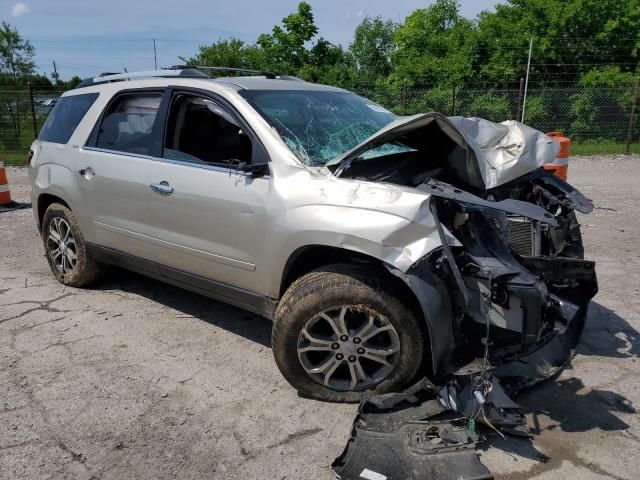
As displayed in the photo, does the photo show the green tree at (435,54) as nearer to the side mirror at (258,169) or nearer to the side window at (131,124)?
the side window at (131,124)

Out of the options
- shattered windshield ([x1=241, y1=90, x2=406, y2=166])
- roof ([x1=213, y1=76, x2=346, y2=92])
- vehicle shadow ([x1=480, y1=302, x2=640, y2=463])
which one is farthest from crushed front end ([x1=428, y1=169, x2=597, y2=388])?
roof ([x1=213, y1=76, x2=346, y2=92])

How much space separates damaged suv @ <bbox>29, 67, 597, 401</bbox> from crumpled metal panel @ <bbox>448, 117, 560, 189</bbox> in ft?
0.04

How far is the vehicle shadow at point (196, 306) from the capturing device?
4312mm

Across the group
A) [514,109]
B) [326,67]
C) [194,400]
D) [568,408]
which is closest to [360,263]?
[194,400]

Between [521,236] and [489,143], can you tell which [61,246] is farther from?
[521,236]

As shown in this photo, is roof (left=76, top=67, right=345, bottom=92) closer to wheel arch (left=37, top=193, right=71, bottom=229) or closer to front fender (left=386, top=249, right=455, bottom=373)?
wheel arch (left=37, top=193, right=71, bottom=229)

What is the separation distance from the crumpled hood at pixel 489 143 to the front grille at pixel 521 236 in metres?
0.26

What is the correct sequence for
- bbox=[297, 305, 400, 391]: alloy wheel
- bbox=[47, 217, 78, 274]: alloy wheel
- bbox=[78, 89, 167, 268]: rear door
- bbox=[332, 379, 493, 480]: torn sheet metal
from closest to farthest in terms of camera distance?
Result: bbox=[332, 379, 493, 480]: torn sheet metal, bbox=[297, 305, 400, 391]: alloy wheel, bbox=[78, 89, 167, 268]: rear door, bbox=[47, 217, 78, 274]: alloy wheel

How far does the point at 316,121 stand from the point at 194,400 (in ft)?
6.57

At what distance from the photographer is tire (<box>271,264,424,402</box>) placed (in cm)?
301

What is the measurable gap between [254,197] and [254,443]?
142cm

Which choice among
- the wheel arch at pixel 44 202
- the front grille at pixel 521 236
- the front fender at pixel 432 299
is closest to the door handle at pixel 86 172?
the wheel arch at pixel 44 202

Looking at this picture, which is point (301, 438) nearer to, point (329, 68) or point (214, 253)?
point (214, 253)

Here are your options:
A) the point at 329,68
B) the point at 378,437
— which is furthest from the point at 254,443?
the point at 329,68
